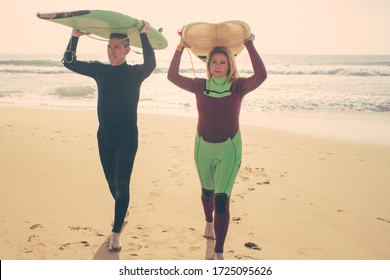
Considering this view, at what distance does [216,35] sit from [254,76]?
1.88ft

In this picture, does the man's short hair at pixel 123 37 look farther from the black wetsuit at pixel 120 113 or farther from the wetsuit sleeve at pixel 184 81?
the wetsuit sleeve at pixel 184 81

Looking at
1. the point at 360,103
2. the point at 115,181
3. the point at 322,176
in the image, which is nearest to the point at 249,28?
the point at 115,181

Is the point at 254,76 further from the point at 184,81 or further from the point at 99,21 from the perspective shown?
the point at 99,21

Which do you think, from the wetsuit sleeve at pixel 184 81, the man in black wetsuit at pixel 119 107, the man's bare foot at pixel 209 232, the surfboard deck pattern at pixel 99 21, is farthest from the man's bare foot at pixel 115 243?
the surfboard deck pattern at pixel 99 21

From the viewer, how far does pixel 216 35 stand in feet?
12.5

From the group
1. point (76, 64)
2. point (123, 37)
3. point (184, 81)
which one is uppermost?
point (123, 37)

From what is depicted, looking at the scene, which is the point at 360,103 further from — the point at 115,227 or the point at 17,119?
the point at 115,227

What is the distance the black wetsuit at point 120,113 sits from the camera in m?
3.96

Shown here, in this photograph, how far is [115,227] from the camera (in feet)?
13.0

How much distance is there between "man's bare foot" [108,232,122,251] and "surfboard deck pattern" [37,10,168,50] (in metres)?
2.02

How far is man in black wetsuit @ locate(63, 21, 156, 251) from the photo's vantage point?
3.96m

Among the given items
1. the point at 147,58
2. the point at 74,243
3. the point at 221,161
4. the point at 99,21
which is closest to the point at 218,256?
the point at 221,161

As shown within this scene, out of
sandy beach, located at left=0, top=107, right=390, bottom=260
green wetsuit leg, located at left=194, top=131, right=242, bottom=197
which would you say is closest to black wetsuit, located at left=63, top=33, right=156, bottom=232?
sandy beach, located at left=0, top=107, right=390, bottom=260

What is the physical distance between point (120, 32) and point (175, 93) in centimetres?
1599
